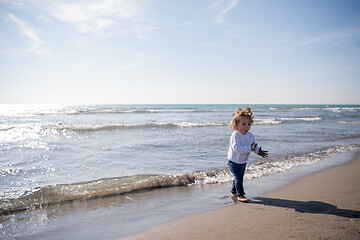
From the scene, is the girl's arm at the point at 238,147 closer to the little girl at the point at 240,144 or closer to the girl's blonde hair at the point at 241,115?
the little girl at the point at 240,144

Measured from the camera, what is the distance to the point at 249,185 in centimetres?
472

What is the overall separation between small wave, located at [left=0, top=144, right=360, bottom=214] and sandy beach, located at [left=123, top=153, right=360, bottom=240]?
5.01 ft

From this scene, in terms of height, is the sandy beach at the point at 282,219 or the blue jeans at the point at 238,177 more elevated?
the blue jeans at the point at 238,177

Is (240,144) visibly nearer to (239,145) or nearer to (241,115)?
(239,145)

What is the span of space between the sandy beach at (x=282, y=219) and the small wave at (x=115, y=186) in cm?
153

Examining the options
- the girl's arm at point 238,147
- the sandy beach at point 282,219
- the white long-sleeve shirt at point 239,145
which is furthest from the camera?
the white long-sleeve shirt at point 239,145

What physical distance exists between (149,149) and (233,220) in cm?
606

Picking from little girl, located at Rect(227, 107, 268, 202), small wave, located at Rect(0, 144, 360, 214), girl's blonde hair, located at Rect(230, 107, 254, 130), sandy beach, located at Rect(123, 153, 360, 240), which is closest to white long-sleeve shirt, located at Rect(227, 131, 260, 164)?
little girl, located at Rect(227, 107, 268, 202)

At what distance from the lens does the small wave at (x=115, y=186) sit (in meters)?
3.88

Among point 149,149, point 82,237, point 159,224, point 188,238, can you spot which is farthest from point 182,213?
point 149,149

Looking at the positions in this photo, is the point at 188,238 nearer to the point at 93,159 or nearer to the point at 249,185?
the point at 249,185

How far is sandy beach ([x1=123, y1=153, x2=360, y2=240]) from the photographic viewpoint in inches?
102

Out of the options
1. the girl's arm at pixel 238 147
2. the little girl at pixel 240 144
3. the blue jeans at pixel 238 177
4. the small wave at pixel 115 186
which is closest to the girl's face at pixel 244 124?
the little girl at pixel 240 144

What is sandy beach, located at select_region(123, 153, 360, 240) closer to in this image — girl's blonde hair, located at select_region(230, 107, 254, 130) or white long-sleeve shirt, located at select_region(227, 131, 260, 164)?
white long-sleeve shirt, located at select_region(227, 131, 260, 164)
